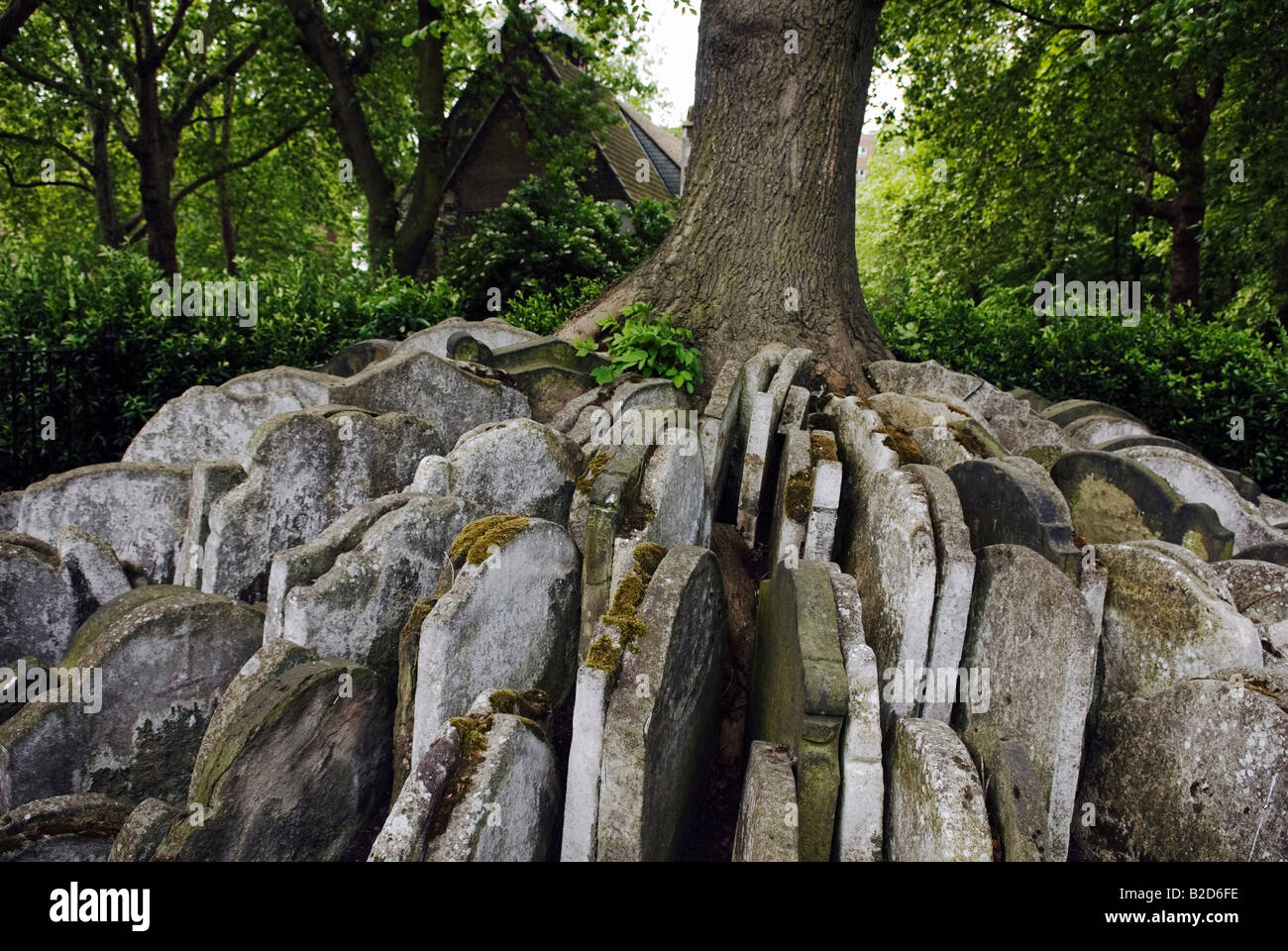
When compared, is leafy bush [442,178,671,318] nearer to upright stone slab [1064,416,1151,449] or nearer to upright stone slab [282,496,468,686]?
upright stone slab [1064,416,1151,449]

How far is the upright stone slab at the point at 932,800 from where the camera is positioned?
2537 mm

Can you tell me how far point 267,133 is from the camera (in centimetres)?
1847

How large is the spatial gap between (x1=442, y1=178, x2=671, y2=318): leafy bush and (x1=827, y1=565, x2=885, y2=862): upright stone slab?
836 cm

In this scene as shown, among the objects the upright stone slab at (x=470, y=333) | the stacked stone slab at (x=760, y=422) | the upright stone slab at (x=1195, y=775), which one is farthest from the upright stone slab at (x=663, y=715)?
the upright stone slab at (x=470, y=333)

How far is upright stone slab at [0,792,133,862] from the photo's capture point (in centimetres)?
307

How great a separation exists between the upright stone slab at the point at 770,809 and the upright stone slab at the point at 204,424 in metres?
4.04

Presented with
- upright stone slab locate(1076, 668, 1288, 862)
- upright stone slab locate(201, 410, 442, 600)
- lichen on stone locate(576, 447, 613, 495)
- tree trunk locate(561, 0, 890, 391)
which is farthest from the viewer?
tree trunk locate(561, 0, 890, 391)

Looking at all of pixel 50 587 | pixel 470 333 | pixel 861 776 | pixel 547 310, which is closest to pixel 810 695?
pixel 861 776

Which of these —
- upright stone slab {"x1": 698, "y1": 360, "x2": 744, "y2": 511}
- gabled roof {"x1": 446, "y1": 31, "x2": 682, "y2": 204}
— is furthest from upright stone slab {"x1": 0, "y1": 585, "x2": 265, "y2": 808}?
gabled roof {"x1": 446, "y1": 31, "x2": 682, "y2": 204}

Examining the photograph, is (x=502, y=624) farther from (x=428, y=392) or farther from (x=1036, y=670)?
(x=428, y=392)

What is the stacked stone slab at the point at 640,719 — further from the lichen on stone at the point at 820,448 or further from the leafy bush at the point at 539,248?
the leafy bush at the point at 539,248

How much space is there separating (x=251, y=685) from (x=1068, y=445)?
541 centimetres

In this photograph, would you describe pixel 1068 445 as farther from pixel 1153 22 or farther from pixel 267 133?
pixel 267 133
